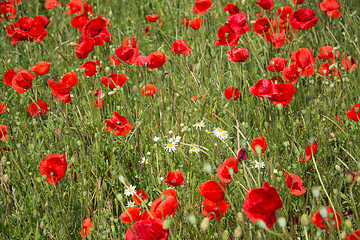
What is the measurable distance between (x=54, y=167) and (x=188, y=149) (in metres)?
0.69

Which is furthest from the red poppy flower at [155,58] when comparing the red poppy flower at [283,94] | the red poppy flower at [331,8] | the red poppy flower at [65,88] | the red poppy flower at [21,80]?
the red poppy flower at [331,8]

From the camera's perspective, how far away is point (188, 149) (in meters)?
2.02

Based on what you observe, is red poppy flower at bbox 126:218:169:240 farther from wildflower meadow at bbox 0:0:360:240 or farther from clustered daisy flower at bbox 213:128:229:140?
clustered daisy flower at bbox 213:128:229:140

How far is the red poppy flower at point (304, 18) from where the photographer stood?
2330mm

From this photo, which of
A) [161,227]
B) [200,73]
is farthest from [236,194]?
[200,73]

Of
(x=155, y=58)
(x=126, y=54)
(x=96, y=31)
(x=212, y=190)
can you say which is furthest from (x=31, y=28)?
(x=212, y=190)

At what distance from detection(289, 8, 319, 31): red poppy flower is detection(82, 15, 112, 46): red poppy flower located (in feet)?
3.82

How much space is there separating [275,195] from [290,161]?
3.11 ft

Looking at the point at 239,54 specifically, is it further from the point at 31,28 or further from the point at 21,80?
the point at 31,28

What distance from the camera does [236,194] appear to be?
1.62 metres

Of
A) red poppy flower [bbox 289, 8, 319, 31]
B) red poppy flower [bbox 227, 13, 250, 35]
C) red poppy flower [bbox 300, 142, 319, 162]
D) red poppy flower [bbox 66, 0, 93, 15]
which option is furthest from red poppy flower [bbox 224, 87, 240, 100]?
red poppy flower [bbox 66, 0, 93, 15]

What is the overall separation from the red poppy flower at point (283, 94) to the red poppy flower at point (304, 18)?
818 mm

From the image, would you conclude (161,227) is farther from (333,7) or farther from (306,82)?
(333,7)

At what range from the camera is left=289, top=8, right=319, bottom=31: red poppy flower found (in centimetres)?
233
